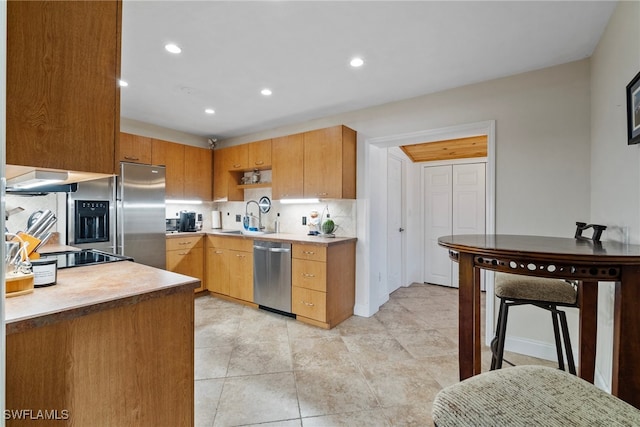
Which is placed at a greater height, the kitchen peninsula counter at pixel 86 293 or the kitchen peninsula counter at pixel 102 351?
the kitchen peninsula counter at pixel 86 293

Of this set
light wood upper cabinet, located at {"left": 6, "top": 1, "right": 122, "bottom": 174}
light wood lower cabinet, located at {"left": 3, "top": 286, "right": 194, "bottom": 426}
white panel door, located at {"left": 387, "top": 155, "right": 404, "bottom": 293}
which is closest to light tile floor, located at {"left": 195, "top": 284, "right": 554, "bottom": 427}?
light wood lower cabinet, located at {"left": 3, "top": 286, "right": 194, "bottom": 426}

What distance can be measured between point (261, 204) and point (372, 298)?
217 centimetres

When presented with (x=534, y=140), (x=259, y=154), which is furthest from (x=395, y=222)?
(x=259, y=154)

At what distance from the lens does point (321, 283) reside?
3004mm

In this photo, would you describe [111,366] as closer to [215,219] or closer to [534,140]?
[534,140]

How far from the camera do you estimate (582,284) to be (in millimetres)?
1393

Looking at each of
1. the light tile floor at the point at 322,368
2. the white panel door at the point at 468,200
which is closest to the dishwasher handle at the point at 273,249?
the light tile floor at the point at 322,368

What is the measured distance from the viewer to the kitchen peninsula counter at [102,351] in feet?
2.99

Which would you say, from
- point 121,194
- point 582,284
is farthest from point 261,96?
point 582,284

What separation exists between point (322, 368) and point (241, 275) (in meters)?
1.85

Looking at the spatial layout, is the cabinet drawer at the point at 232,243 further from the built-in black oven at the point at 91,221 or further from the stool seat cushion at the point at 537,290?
the stool seat cushion at the point at 537,290

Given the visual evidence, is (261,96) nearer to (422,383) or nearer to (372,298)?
(372,298)

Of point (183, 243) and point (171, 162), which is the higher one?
point (171, 162)

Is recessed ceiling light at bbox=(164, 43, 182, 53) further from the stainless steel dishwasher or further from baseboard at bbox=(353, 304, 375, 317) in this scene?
baseboard at bbox=(353, 304, 375, 317)
